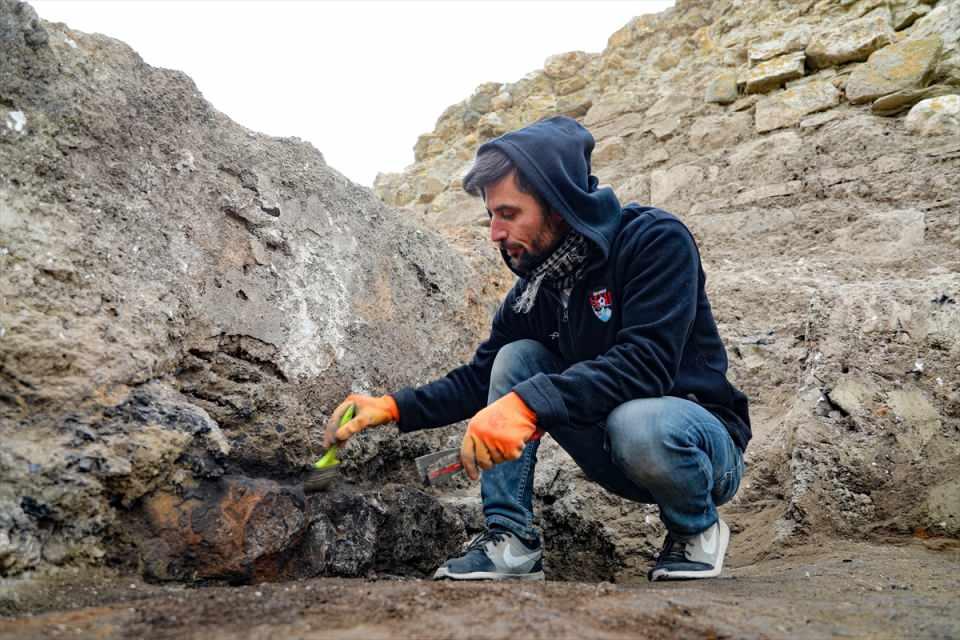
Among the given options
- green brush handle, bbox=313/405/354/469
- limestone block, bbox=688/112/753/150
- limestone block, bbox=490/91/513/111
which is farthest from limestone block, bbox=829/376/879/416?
limestone block, bbox=490/91/513/111

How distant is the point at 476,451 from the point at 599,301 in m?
0.58

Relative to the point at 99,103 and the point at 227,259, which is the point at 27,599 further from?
the point at 99,103

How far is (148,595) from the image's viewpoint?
1392mm

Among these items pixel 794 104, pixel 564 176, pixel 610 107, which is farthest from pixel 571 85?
pixel 564 176

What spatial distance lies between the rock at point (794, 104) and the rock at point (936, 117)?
48 centimetres

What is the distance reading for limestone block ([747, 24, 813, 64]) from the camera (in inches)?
167

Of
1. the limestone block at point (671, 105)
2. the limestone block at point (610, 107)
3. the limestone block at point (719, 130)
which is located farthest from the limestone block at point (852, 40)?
the limestone block at point (610, 107)

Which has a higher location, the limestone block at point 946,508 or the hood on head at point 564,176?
the hood on head at point 564,176

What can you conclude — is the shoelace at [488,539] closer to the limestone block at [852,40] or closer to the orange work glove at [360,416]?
the orange work glove at [360,416]

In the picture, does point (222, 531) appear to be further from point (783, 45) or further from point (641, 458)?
point (783, 45)

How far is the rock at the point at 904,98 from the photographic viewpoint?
3.47 meters

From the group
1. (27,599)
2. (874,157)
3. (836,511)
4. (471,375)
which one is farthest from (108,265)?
(874,157)

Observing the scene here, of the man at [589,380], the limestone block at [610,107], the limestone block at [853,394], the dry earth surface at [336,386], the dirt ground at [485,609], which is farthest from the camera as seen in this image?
the limestone block at [610,107]

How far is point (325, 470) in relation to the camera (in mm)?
1983
